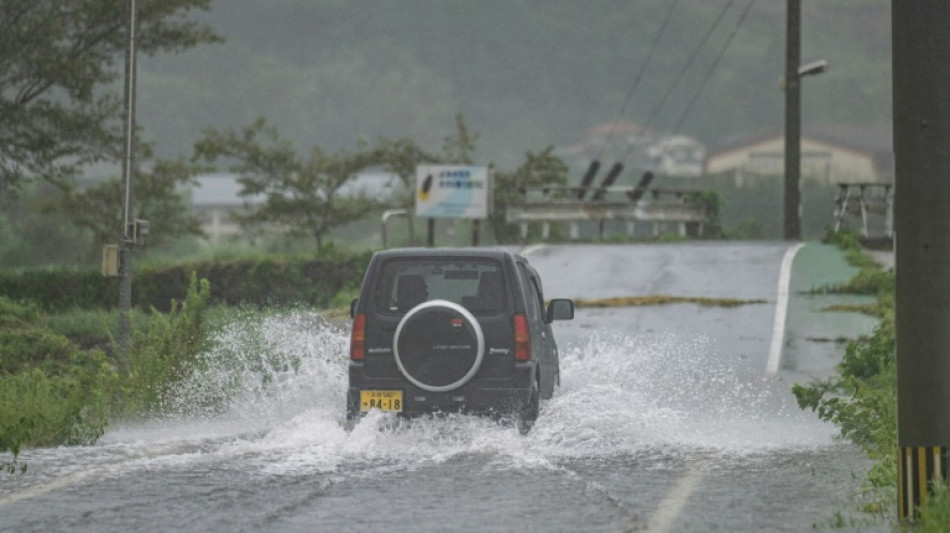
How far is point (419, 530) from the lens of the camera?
356 inches

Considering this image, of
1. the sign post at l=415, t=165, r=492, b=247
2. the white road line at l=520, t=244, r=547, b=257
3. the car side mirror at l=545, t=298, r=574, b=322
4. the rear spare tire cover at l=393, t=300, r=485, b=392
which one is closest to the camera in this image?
the rear spare tire cover at l=393, t=300, r=485, b=392

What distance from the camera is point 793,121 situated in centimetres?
4412

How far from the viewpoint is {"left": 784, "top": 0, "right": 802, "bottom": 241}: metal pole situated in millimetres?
44219

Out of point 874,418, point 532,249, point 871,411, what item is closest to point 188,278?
point 532,249

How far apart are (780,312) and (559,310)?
1328 cm

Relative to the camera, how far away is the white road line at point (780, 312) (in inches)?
877

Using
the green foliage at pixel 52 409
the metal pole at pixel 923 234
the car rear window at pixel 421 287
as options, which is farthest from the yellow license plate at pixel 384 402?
the metal pole at pixel 923 234

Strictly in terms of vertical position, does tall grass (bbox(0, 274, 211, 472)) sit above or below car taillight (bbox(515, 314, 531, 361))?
below

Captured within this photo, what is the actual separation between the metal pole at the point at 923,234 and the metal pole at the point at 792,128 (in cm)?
3557

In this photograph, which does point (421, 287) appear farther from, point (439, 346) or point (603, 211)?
point (603, 211)

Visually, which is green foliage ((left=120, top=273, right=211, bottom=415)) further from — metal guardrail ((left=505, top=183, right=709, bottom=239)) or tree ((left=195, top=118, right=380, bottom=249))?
tree ((left=195, top=118, right=380, bottom=249))

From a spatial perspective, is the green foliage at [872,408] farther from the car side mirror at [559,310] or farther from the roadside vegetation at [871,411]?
the car side mirror at [559,310]

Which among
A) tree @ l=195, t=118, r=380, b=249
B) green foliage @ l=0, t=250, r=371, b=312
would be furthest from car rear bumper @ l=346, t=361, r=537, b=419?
tree @ l=195, t=118, r=380, b=249

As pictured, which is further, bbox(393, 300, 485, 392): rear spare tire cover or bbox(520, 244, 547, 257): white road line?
bbox(520, 244, 547, 257): white road line
